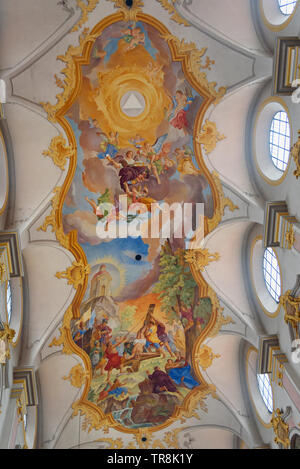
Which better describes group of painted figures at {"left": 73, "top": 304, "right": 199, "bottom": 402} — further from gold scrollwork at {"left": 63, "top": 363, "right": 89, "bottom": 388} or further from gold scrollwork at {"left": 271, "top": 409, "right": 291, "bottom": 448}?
gold scrollwork at {"left": 271, "top": 409, "right": 291, "bottom": 448}

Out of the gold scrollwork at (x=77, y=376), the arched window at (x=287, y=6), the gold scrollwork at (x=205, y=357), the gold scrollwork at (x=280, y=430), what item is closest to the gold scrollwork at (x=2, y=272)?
the gold scrollwork at (x=77, y=376)

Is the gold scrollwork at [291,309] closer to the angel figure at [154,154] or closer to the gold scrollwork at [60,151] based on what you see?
the angel figure at [154,154]

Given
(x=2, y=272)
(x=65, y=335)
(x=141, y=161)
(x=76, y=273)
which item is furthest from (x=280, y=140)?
(x=65, y=335)

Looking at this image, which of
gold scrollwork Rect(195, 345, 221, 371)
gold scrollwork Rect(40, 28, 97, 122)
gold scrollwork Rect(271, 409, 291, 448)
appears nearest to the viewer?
gold scrollwork Rect(271, 409, 291, 448)

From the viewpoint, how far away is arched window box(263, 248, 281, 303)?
14.3 m

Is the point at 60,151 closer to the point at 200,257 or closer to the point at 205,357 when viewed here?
the point at 200,257

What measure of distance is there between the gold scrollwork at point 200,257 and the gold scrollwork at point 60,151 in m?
4.74

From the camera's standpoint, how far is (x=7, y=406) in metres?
12.9

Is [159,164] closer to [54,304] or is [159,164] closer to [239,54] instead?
[239,54]

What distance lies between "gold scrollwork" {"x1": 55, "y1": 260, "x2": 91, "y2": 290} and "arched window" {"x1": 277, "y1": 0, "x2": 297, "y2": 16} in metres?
8.94

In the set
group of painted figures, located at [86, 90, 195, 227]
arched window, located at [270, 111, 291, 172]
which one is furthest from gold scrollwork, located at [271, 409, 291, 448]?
group of painted figures, located at [86, 90, 195, 227]

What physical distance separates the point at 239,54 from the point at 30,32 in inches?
213

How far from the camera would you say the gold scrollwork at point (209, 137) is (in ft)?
47.9

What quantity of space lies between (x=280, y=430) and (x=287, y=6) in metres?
10.8
